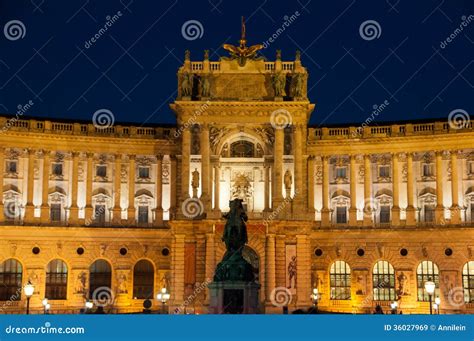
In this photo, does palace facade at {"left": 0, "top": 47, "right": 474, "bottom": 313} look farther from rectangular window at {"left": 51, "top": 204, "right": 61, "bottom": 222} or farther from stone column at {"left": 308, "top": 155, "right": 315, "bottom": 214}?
stone column at {"left": 308, "top": 155, "right": 315, "bottom": 214}

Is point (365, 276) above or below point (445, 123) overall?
below

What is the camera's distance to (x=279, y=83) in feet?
211

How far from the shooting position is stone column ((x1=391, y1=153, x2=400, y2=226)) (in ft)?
221

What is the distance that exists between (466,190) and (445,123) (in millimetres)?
6128

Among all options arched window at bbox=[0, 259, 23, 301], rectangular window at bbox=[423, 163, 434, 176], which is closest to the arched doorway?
rectangular window at bbox=[423, 163, 434, 176]

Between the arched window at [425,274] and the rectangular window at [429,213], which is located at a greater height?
the rectangular window at [429,213]

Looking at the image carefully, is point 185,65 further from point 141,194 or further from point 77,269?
point 77,269

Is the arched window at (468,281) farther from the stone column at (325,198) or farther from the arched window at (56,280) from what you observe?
the arched window at (56,280)

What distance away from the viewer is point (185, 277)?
6244cm

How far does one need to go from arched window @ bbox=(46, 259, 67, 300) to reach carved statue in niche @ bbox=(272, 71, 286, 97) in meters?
23.6

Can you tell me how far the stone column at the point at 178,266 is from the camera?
62.5 metres

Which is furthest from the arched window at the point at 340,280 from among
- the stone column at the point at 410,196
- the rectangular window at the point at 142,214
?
the rectangular window at the point at 142,214

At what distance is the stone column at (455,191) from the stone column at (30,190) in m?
36.1

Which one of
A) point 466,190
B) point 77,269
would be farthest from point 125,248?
point 466,190
